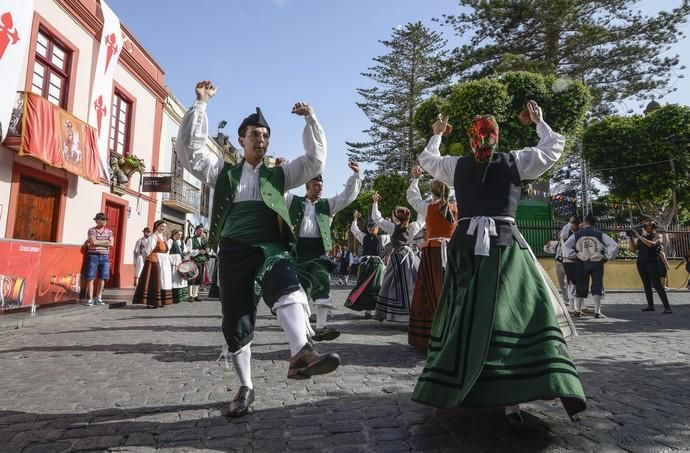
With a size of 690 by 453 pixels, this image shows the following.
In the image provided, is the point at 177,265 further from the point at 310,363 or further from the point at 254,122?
the point at 310,363

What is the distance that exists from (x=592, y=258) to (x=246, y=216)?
26.1ft

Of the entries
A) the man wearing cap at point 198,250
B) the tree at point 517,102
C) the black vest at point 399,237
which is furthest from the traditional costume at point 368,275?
the tree at point 517,102

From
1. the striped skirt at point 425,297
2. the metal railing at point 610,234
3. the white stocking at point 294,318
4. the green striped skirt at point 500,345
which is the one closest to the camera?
the green striped skirt at point 500,345

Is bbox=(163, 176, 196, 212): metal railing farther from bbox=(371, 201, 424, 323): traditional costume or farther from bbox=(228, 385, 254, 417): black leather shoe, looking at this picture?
bbox=(228, 385, 254, 417): black leather shoe

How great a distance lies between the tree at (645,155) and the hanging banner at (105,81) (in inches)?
887

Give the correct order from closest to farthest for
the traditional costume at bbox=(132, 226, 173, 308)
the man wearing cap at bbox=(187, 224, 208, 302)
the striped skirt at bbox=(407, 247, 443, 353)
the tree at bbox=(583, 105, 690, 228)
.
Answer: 1. the striped skirt at bbox=(407, 247, 443, 353)
2. the traditional costume at bbox=(132, 226, 173, 308)
3. the man wearing cap at bbox=(187, 224, 208, 302)
4. the tree at bbox=(583, 105, 690, 228)

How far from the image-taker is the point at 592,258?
8781mm

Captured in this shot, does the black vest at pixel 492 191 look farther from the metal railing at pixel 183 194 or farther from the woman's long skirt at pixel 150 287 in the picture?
the metal railing at pixel 183 194

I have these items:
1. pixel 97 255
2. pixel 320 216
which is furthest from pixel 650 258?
pixel 97 255

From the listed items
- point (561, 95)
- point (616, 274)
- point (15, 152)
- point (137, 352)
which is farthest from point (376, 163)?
point (137, 352)

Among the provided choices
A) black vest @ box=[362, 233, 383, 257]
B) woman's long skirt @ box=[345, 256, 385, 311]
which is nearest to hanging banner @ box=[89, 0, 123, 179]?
black vest @ box=[362, 233, 383, 257]

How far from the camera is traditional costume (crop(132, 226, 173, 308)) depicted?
1015 centimetres

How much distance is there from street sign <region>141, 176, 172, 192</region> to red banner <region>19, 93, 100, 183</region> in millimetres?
2939

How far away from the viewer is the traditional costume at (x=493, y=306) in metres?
2.34
